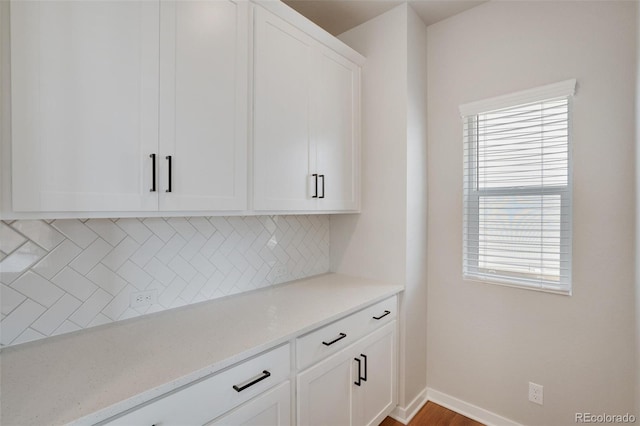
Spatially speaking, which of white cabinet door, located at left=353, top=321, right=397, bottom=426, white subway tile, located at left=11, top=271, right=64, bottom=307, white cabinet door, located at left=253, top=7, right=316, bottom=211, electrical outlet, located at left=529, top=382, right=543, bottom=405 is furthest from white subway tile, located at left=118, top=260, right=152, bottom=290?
electrical outlet, located at left=529, top=382, right=543, bottom=405

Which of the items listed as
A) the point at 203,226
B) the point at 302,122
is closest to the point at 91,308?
the point at 203,226

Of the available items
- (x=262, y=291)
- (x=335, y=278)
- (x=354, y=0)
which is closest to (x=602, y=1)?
(x=354, y=0)

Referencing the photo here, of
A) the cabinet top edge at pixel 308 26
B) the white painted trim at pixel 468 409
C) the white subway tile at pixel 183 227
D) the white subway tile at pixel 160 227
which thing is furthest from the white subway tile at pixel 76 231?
the white painted trim at pixel 468 409

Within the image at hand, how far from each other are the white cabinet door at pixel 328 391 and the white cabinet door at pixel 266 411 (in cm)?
8

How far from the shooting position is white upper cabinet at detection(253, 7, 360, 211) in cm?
159

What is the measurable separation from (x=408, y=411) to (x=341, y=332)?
40.5 inches

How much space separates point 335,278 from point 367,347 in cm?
61

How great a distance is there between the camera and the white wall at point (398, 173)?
2.06 metres

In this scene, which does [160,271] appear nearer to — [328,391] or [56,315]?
[56,315]

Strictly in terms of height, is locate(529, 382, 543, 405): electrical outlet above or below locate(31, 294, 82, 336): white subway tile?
below

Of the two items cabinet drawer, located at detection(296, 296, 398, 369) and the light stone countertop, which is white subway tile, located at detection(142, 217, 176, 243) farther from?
cabinet drawer, located at detection(296, 296, 398, 369)

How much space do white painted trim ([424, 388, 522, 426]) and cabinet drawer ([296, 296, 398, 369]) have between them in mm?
825

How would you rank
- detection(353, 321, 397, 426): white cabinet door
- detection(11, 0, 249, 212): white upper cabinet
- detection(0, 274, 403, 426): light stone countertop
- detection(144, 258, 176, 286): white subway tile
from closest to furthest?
detection(0, 274, 403, 426): light stone countertop < detection(11, 0, 249, 212): white upper cabinet < detection(144, 258, 176, 286): white subway tile < detection(353, 321, 397, 426): white cabinet door

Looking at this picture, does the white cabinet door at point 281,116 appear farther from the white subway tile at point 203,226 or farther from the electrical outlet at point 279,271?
the electrical outlet at point 279,271
